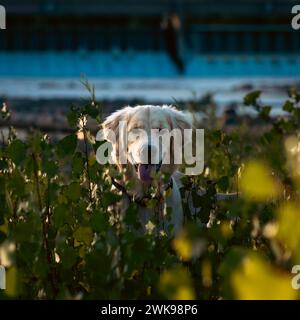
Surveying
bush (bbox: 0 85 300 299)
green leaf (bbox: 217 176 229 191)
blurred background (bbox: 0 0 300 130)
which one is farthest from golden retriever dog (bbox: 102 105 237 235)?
blurred background (bbox: 0 0 300 130)

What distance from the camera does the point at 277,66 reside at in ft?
76.3

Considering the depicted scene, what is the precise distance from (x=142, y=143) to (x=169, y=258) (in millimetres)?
2185

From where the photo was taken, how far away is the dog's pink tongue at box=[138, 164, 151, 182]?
15.3 feet

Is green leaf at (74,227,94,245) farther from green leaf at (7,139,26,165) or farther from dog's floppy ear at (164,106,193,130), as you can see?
dog's floppy ear at (164,106,193,130)

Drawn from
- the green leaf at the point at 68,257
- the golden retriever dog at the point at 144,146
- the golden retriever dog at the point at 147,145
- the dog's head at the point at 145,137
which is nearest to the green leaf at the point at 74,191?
the green leaf at the point at 68,257

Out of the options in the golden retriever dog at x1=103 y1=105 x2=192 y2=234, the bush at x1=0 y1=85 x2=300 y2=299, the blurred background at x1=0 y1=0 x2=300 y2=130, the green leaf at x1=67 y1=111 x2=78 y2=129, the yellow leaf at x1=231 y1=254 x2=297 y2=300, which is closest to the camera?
the yellow leaf at x1=231 y1=254 x2=297 y2=300

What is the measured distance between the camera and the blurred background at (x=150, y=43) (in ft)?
74.2

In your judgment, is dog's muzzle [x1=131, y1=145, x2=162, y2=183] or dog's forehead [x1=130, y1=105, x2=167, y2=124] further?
dog's forehead [x1=130, y1=105, x2=167, y2=124]

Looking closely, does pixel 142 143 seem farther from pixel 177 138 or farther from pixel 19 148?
pixel 19 148

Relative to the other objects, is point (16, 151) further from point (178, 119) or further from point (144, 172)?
point (178, 119)

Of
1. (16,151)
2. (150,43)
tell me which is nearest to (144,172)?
(16,151)

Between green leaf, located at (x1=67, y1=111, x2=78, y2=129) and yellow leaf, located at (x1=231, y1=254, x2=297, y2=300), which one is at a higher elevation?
green leaf, located at (x1=67, y1=111, x2=78, y2=129)

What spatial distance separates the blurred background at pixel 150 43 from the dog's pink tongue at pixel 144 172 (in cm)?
1735
